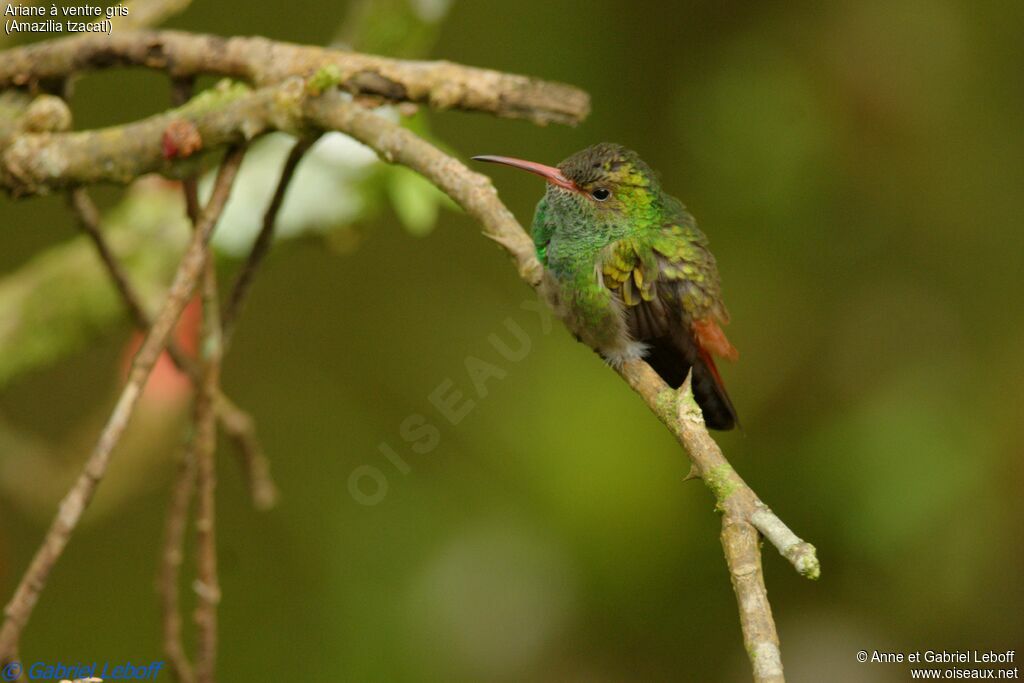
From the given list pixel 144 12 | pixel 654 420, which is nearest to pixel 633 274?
pixel 144 12

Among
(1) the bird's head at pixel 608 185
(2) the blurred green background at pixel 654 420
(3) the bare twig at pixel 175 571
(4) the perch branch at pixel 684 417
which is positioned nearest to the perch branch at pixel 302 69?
(4) the perch branch at pixel 684 417

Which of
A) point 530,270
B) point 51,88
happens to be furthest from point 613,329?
point 51,88

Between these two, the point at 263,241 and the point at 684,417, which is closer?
the point at 684,417

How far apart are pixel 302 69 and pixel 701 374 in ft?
3.77

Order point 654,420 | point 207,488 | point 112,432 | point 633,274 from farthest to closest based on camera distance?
1. point 654,420
2. point 633,274
3. point 207,488
4. point 112,432

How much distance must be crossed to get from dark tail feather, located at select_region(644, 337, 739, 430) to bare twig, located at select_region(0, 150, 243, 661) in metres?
1.03

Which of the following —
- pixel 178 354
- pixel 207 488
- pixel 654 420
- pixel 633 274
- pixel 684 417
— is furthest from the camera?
pixel 654 420

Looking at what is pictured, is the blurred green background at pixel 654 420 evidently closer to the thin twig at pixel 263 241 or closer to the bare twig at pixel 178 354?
the bare twig at pixel 178 354

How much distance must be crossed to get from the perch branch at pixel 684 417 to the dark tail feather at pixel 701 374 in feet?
1.05

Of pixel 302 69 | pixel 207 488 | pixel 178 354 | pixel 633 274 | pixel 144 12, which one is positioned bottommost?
pixel 207 488

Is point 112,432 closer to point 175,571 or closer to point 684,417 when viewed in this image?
point 175,571

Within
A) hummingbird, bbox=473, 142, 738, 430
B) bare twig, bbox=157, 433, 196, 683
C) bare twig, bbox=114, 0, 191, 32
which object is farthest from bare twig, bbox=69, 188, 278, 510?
hummingbird, bbox=473, 142, 738, 430

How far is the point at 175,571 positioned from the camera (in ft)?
8.32

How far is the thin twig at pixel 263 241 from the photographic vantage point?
98.0 inches
